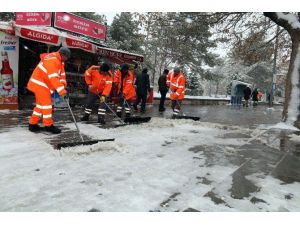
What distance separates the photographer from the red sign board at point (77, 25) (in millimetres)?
12961

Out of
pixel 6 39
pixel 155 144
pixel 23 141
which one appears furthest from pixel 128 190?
pixel 6 39

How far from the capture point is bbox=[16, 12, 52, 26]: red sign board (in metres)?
12.8

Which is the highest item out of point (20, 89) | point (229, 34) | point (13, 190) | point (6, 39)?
point (229, 34)

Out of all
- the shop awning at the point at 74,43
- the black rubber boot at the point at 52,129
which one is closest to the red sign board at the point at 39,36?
the shop awning at the point at 74,43

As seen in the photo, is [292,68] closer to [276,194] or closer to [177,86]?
[177,86]

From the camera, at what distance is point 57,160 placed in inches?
181

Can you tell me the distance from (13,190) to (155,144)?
3187mm

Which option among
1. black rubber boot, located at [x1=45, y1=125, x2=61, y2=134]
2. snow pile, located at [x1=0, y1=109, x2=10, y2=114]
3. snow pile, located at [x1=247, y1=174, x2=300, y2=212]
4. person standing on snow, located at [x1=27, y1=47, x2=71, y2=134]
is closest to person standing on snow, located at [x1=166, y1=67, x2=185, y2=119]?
Result: black rubber boot, located at [x1=45, y1=125, x2=61, y2=134]

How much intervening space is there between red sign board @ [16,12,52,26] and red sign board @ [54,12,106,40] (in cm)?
40

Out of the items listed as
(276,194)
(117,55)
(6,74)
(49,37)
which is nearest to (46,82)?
(6,74)

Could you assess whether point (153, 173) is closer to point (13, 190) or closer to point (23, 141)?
point (13, 190)

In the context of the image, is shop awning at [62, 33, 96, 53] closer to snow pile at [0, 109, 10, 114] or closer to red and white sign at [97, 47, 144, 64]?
red and white sign at [97, 47, 144, 64]

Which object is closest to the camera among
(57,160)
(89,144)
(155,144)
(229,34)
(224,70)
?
(57,160)

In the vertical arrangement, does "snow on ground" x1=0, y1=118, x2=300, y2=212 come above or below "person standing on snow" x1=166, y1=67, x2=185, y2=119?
below
